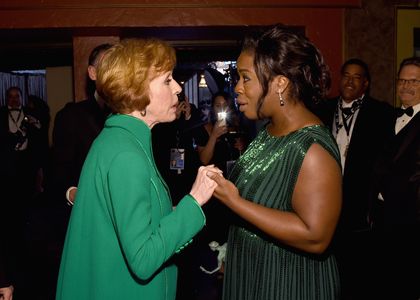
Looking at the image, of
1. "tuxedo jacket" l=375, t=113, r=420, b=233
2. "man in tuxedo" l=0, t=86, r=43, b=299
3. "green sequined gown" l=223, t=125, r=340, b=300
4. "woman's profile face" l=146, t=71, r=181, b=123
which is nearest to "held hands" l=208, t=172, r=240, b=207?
"green sequined gown" l=223, t=125, r=340, b=300

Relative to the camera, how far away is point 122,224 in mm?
1500

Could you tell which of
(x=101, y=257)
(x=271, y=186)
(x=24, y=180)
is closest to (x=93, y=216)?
(x=101, y=257)

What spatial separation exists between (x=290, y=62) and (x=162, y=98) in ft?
1.76

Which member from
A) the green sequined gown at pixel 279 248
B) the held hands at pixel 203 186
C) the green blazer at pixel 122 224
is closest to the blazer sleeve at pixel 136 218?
the green blazer at pixel 122 224

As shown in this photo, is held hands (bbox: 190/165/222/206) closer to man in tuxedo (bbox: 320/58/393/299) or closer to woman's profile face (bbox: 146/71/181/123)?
woman's profile face (bbox: 146/71/181/123)

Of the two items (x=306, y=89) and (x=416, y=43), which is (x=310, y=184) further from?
(x=416, y=43)

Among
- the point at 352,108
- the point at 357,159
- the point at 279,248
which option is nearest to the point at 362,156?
the point at 357,159

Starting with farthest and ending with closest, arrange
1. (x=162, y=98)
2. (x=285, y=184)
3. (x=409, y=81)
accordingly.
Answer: (x=409, y=81), (x=285, y=184), (x=162, y=98)

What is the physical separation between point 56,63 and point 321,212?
32.7ft

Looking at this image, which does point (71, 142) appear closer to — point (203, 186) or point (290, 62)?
point (203, 186)

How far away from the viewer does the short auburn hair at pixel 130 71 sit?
1659mm

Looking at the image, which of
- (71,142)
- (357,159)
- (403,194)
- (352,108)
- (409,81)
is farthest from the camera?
(352,108)

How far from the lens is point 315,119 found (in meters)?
1.96

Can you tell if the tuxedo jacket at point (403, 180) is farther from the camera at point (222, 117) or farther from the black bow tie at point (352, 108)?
the camera at point (222, 117)
